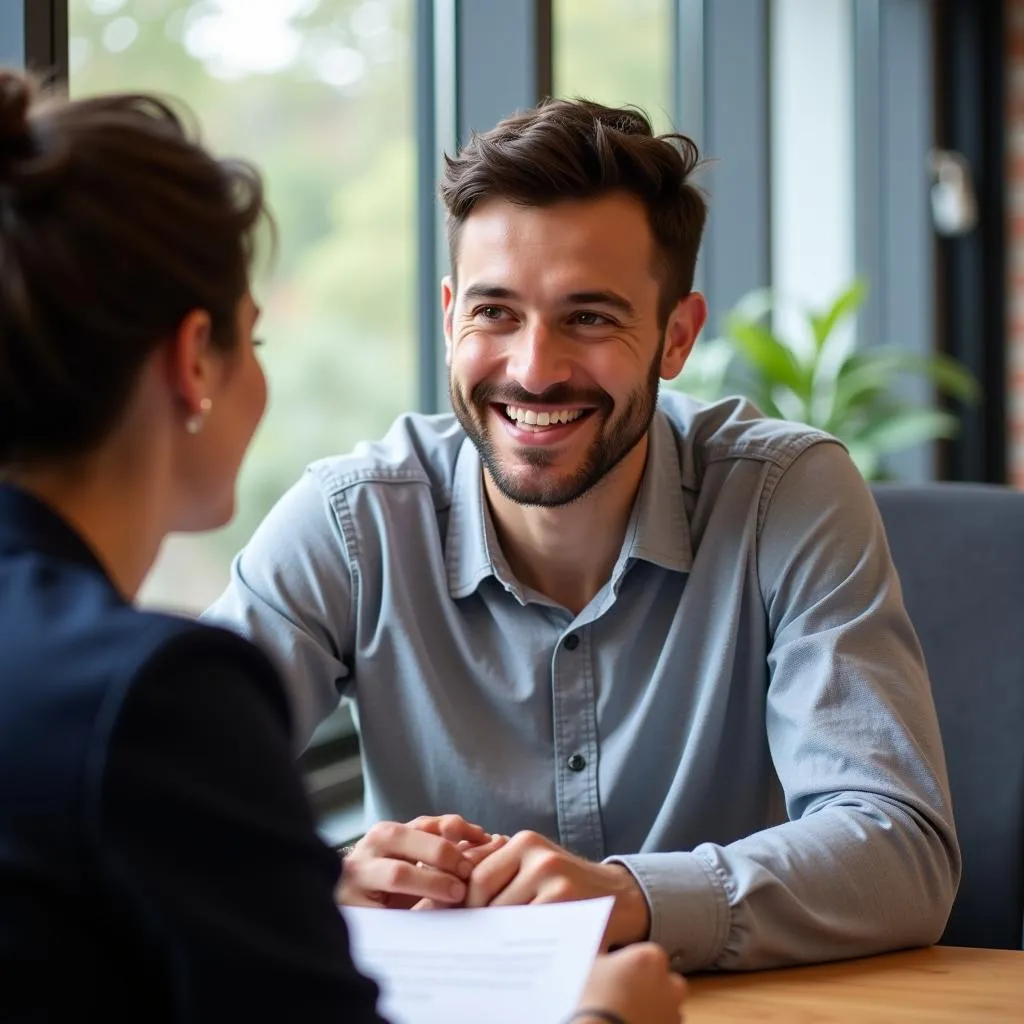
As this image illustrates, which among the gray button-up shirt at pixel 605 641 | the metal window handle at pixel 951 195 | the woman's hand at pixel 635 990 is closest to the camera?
the woman's hand at pixel 635 990

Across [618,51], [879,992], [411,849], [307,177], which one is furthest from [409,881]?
[618,51]

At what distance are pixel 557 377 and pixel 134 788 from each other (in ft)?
3.29

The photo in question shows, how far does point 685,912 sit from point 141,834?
65cm

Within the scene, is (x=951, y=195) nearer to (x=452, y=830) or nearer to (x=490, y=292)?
(x=490, y=292)

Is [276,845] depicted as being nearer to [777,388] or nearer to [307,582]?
[307,582]

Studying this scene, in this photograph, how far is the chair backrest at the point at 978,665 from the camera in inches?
65.1

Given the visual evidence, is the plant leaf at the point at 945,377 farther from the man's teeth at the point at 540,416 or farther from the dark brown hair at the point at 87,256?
the dark brown hair at the point at 87,256

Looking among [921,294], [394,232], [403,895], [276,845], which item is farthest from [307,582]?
[921,294]

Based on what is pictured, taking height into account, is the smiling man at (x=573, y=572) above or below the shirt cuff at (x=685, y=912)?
above

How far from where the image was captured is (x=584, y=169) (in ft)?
5.36

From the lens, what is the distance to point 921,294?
5.43m

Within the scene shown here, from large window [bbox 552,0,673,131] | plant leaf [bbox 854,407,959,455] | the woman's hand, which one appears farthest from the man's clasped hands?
plant leaf [bbox 854,407,959,455]

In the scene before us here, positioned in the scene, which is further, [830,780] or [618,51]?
[618,51]

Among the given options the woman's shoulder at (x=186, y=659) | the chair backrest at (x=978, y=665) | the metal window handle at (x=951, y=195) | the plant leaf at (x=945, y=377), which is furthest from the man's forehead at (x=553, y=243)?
the metal window handle at (x=951, y=195)
